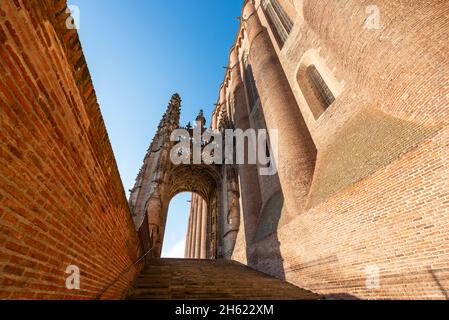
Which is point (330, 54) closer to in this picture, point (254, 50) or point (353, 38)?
point (353, 38)

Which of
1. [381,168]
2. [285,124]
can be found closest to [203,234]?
[285,124]

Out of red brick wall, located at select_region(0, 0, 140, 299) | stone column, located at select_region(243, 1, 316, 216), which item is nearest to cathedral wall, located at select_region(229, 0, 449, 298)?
stone column, located at select_region(243, 1, 316, 216)

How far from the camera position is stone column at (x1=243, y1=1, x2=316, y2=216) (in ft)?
25.3

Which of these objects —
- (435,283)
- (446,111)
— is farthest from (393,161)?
(435,283)

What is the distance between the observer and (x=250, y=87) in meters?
18.1

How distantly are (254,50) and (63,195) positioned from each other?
14.9 m

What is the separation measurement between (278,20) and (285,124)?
9.05 m

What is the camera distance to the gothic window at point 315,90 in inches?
349

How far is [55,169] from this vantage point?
1810 mm

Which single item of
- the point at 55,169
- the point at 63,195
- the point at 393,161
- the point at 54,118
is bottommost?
the point at 63,195

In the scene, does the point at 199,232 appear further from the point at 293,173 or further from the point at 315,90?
the point at 315,90

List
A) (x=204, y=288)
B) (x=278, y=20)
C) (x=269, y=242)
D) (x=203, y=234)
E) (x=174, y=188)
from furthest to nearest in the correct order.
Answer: (x=203, y=234) → (x=174, y=188) → (x=278, y=20) → (x=269, y=242) → (x=204, y=288)

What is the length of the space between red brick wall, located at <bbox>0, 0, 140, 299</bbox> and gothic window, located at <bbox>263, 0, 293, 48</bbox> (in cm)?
1325
